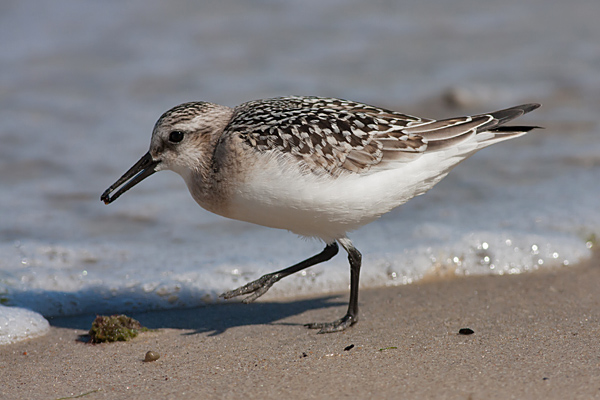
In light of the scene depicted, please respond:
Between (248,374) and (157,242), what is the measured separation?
9.45 ft

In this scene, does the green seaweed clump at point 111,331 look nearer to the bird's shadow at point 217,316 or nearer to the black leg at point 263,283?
the bird's shadow at point 217,316

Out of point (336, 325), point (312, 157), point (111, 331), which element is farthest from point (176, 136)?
point (336, 325)

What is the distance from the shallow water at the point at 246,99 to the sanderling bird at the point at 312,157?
1248mm

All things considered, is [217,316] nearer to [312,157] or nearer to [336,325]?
A: [336,325]

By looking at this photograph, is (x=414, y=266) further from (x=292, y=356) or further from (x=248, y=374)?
(x=248, y=374)

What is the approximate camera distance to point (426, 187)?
4.65 m

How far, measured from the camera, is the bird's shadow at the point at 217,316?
504 centimetres

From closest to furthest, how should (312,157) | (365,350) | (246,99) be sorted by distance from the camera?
(365,350), (312,157), (246,99)

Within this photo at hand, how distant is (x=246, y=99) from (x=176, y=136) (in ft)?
16.2

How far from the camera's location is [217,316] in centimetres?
524

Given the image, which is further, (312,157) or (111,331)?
(111,331)

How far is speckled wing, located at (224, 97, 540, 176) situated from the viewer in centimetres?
433

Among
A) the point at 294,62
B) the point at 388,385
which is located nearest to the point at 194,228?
the point at 388,385

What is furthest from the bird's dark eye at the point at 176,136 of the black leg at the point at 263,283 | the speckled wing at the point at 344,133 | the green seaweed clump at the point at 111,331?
the green seaweed clump at the point at 111,331
